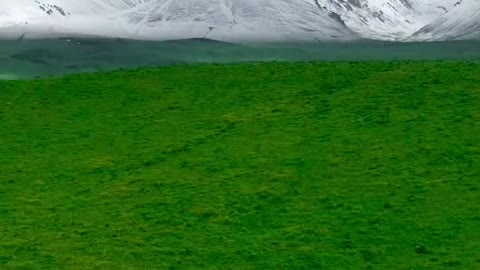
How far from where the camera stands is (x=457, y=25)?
27031 millimetres

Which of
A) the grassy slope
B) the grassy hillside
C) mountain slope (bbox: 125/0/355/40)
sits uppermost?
mountain slope (bbox: 125/0/355/40)

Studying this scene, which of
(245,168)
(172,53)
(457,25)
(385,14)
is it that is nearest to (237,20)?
(172,53)

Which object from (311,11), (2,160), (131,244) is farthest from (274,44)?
(131,244)

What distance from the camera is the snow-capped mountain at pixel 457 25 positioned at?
26.5m

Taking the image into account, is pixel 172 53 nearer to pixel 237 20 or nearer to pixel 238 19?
pixel 237 20

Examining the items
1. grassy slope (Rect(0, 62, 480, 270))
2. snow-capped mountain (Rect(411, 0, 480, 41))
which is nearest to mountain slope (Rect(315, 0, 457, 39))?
snow-capped mountain (Rect(411, 0, 480, 41))

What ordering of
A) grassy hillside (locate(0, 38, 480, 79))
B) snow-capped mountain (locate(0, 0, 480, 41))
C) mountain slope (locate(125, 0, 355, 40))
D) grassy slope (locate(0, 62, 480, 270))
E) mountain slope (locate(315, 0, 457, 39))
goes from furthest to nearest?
mountain slope (locate(315, 0, 457, 39)) < mountain slope (locate(125, 0, 355, 40)) < snow-capped mountain (locate(0, 0, 480, 41)) < grassy hillside (locate(0, 38, 480, 79)) < grassy slope (locate(0, 62, 480, 270))

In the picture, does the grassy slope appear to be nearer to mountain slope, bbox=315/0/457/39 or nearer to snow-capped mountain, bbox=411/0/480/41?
snow-capped mountain, bbox=411/0/480/41

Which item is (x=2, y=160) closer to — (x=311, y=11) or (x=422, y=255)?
(x=422, y=255)

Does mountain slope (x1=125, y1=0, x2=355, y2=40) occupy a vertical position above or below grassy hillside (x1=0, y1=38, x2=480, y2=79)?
above

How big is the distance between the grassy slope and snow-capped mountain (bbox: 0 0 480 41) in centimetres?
639

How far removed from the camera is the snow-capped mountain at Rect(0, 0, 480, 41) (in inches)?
A: 1101

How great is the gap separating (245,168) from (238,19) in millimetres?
14107

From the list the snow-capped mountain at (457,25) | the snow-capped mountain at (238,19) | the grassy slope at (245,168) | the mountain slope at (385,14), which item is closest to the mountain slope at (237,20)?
the snow-capped mountain at (238,19)
